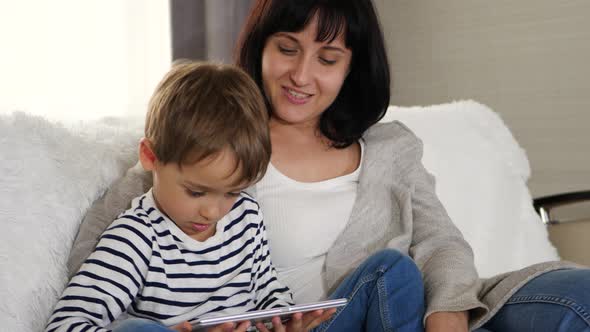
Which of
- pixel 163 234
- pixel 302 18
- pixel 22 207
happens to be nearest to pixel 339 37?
pixel 302 18

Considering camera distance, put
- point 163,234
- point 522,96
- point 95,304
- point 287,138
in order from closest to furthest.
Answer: point 95,304 < point 163,234 < point 287,138 < point 522,96

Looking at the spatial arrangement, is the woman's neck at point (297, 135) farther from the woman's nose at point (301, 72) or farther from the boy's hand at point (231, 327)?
the boy's hand at point (231, 327)

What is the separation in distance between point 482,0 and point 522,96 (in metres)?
0.43

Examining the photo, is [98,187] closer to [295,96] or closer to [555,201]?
[295,96]

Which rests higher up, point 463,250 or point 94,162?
point 94,162

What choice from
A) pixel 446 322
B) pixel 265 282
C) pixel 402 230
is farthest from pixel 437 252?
pixel 265 282

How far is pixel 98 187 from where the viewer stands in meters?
1.33

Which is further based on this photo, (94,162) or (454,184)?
(454,184)

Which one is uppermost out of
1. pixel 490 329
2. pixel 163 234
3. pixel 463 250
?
pixel 163 234

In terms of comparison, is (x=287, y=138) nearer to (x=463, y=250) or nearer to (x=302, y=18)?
(x=302, y=18)

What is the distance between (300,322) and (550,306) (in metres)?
0.42

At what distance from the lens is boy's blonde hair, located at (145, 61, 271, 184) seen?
110 centimetres

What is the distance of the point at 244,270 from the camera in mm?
1260

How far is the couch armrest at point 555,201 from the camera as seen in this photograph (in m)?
2.18
